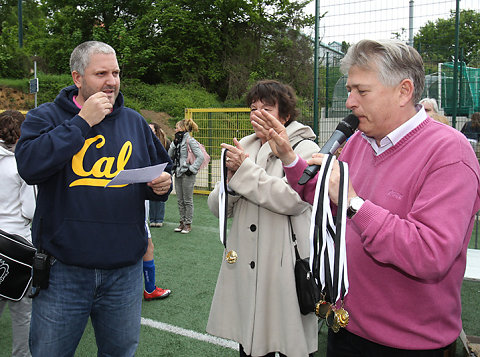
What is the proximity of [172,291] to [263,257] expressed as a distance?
103 inches

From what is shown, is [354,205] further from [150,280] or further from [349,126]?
[150,280]

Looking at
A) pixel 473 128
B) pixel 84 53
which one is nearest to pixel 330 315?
pixel 84 53

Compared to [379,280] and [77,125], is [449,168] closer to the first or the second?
[379,280]

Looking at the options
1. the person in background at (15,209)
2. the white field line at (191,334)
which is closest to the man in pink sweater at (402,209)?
the white field line at (191,334)

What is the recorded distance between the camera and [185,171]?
290 inches

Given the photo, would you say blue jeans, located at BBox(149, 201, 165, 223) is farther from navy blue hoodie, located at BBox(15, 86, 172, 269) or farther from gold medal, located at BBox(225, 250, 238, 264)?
navy blue hoodie, located at BBox(15, 86, 172, 269)

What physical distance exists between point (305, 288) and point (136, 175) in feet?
3.76

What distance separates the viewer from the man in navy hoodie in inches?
79.3

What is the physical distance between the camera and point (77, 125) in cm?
199

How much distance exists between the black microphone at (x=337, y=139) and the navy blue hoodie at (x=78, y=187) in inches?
43.8

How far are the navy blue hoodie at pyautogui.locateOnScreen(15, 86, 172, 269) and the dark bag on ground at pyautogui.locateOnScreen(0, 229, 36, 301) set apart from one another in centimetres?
46

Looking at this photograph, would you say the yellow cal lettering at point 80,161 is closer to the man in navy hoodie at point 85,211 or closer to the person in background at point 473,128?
the man in navy hoodie at point 85,211

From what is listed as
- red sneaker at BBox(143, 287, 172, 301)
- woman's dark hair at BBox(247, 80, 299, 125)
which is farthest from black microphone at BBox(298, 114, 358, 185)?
red sneaker at BBox(143, 287, 172, 301)

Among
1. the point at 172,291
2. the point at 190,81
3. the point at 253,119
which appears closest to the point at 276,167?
the point at 253,119
